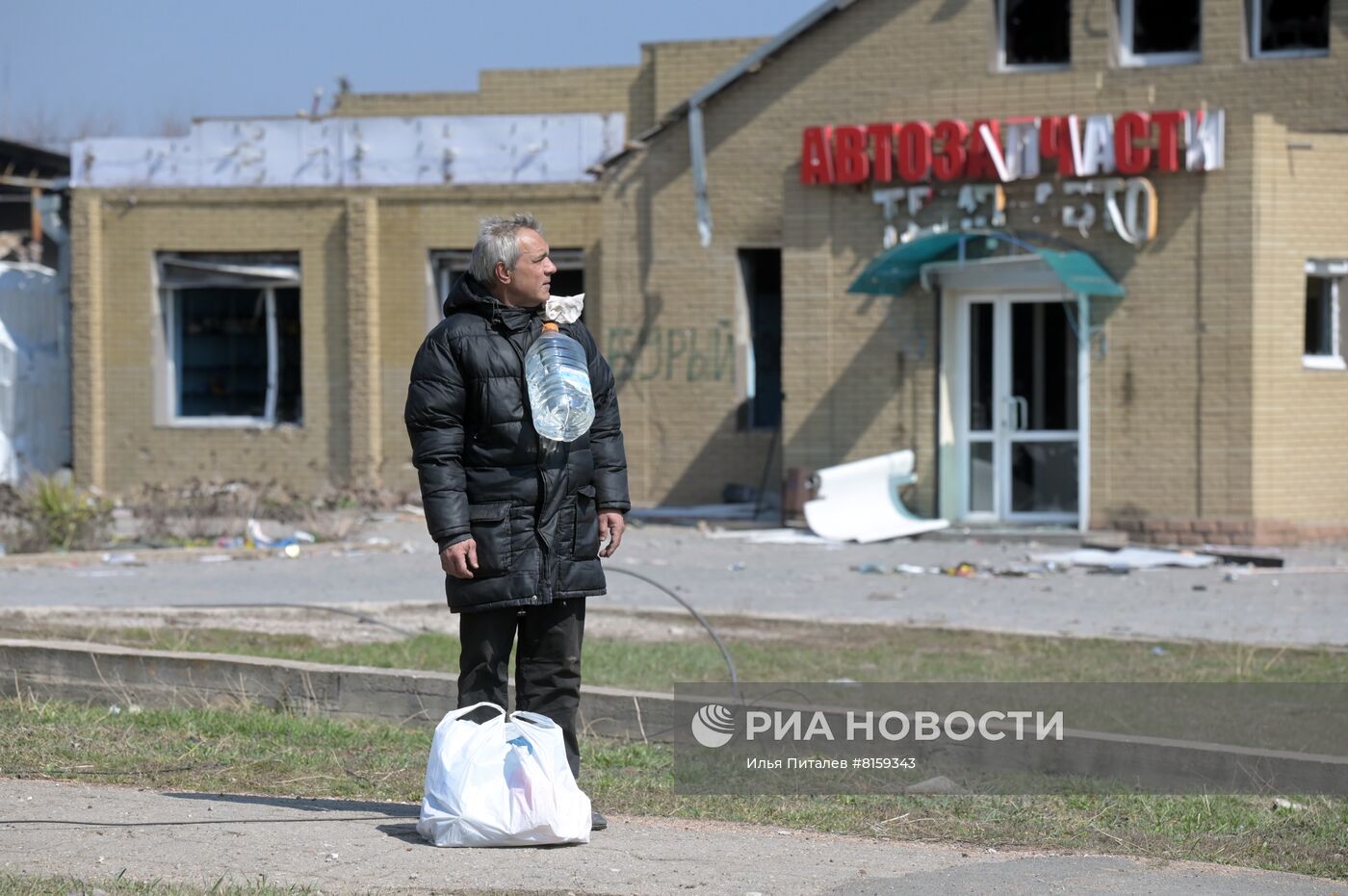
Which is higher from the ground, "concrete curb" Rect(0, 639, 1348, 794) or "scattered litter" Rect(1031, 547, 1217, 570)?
"concrete curb" Rect(0, 639, 1348, 794)

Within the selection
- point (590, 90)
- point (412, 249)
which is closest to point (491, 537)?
point (412, 249)

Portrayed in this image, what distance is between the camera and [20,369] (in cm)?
2331

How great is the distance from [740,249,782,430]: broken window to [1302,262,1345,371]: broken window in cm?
622

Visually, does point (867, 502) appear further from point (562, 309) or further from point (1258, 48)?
point (562, 309)

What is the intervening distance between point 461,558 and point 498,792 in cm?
75

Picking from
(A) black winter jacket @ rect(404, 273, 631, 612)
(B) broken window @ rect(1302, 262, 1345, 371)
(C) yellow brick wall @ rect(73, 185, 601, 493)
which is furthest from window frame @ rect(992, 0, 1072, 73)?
(A) black winter jacket @ rect(404, 273, 631, 612)

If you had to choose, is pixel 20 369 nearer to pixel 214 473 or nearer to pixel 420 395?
pixel 214 473

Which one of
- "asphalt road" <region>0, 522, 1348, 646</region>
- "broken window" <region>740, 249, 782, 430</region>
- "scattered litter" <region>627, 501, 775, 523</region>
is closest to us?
"asphalt road" <region>0, 522, 1348, 646</region>

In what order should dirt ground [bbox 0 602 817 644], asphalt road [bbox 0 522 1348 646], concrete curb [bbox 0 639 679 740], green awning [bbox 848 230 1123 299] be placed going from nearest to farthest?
concrete curb [bbox 0 639 679 740] → dirt ground [bbox 0 602 817 644] → asphalt road [bbox 0 522 1348 646] → green awning [bbox 848 230 1123 299]

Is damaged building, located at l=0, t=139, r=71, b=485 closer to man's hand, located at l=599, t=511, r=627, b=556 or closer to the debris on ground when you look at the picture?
the debris on ground

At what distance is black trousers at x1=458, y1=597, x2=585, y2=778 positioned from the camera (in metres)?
5.61

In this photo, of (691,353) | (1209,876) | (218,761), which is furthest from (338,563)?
(1209,876)

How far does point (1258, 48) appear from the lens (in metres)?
17.2

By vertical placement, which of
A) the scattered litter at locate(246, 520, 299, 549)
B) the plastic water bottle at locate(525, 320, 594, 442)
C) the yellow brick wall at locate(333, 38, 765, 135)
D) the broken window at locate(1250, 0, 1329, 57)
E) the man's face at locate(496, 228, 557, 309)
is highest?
the yellow brick wall at locate(333, 38, 765, 135)
